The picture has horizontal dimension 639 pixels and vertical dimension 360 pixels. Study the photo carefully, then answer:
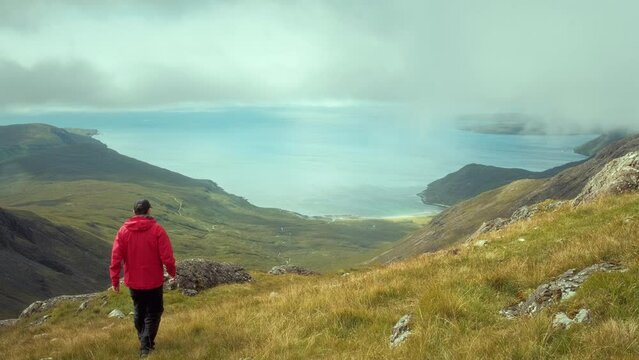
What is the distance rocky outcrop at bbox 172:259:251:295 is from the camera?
104 feet

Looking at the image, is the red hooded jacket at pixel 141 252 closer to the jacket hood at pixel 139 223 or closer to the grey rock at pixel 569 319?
the jacket hood at pixel 139 223

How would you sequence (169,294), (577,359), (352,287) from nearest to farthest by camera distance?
(577,359)
(352,287)
(169,294)

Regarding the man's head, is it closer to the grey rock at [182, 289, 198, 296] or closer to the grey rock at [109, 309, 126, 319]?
the grey rock at [109, 309, 126, 319]

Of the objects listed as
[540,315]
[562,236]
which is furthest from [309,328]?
[562,236]

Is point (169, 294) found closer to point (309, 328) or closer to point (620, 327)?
point (309, 328)

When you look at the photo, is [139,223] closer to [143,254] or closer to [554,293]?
[143,254]

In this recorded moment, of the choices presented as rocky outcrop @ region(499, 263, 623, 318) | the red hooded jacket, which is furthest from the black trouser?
rocky outcrop @ region(499, 263, 623, 318)

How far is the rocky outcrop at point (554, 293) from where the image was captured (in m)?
8.62

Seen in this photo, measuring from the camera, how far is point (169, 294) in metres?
29.5

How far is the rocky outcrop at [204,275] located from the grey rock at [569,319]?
26824 millimetres

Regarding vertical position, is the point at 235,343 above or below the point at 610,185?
below

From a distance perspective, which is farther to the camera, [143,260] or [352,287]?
[352,287]

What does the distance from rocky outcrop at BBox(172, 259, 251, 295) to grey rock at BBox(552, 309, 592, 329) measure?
88.0 feet

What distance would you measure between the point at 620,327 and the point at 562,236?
1122 cm
